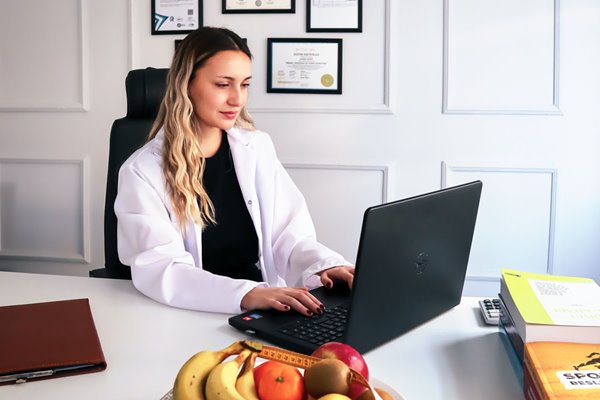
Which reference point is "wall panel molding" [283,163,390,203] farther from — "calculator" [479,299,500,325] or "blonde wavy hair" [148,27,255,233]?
"calculator" [479,299,500,325]

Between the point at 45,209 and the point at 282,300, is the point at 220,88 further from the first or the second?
the point at 45,209

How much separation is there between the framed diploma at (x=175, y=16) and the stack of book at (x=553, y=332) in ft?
7.88

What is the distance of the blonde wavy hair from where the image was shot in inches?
62.9

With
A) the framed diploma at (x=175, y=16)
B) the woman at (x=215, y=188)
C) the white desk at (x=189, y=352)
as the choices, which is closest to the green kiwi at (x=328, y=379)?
the white desk at (x=189, y=352)

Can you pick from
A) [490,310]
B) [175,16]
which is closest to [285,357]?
[490,310]

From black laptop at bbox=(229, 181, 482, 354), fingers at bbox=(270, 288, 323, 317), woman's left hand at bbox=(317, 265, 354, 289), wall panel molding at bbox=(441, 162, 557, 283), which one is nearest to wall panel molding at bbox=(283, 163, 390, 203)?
wall panel molding at bbox=(441, 162, 557, 283)

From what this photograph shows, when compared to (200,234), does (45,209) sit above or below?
below

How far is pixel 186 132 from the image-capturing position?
5.64 feet

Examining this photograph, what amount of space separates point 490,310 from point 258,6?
2.23 m

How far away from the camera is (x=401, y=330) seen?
1.12 metres

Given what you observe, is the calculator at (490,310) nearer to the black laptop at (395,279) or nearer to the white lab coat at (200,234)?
the black laptop at (395,279)

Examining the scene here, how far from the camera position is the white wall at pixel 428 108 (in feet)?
9.66

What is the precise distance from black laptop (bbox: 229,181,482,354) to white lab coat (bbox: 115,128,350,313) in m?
0.16

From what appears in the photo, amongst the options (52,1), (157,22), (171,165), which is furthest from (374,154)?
(52,1)
